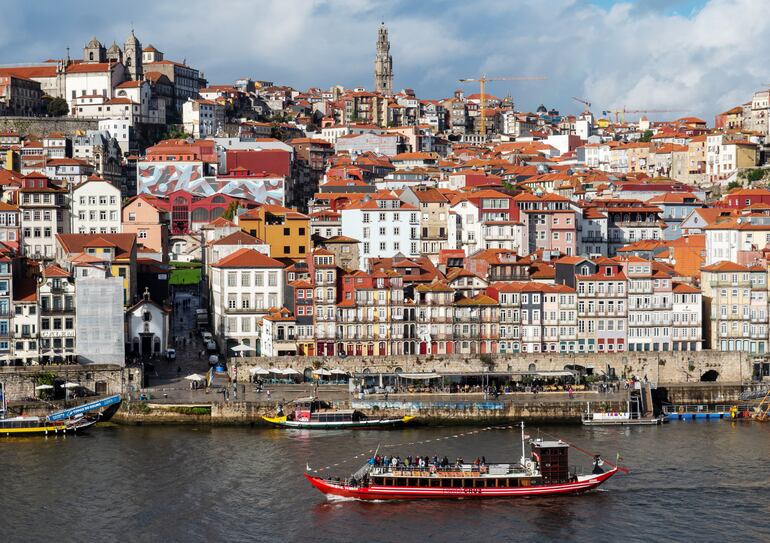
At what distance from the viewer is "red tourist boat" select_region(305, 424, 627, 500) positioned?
4647 centimetres

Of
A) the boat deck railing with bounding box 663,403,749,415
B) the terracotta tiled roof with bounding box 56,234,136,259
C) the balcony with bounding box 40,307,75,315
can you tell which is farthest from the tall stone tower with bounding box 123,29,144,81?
the boat deck railing with bounding box 663,403,749,415

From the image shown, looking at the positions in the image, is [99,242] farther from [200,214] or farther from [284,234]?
[200,214]


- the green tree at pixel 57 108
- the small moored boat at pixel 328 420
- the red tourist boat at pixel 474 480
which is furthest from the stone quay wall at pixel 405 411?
the green tree at pixel 57 108

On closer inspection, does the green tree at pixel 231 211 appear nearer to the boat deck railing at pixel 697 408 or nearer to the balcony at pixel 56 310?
the balcony at pixel 56 310

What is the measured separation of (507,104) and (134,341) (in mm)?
135635

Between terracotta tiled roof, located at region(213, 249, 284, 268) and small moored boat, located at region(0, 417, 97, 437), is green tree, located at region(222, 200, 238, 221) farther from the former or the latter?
small moored boat, located at region(0, 417, 97, 437)

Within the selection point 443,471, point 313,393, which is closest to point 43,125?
point 313,393

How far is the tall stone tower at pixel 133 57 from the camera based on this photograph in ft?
494

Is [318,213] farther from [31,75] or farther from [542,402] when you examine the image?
[31,75]

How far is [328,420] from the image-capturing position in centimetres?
5650

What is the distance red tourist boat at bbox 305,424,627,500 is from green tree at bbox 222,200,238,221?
50380 millimetres

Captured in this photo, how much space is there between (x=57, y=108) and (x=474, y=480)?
102723 mm

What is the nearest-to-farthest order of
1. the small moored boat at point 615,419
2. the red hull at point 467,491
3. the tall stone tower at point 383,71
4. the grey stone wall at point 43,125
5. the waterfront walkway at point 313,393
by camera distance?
the red hull at point 467,491, the small moored boat at point 615,419, the waterfront walkway at point 313,393, the grey stone wall at point 43,125, the tall stone tower at point 383,71

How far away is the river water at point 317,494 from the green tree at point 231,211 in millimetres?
41099
